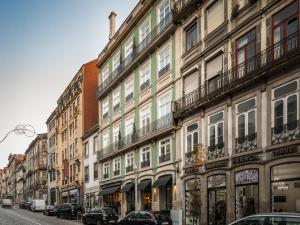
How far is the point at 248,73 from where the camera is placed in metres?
23.5

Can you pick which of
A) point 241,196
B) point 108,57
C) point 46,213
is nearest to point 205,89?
point 241,196

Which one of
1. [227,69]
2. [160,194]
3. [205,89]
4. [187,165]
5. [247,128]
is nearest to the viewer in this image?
[247,128]

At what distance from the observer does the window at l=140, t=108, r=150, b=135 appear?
3688 cm

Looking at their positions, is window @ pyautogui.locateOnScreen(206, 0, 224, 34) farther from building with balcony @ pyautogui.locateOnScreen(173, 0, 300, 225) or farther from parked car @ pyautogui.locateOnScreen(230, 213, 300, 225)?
parked car @ pyautogui.locateOnScreen(230, 213, 300, 225)

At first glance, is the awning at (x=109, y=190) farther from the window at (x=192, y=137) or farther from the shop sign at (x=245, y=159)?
the shop sign at (x=245, y=159)

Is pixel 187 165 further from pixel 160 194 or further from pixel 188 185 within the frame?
pixel 160 194

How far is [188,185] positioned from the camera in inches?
1183

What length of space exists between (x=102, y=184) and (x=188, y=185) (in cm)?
1917

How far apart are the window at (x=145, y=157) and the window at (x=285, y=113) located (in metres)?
16.2

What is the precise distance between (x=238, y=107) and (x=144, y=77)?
1491cm

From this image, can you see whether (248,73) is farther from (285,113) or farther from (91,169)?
(91,169)

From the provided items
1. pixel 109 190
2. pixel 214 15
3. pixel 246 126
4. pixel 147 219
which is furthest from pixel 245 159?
pixel 109 190

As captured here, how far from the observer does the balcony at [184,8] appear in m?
30.0

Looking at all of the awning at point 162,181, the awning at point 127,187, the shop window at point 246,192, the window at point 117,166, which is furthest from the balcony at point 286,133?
the window at point 117,166
